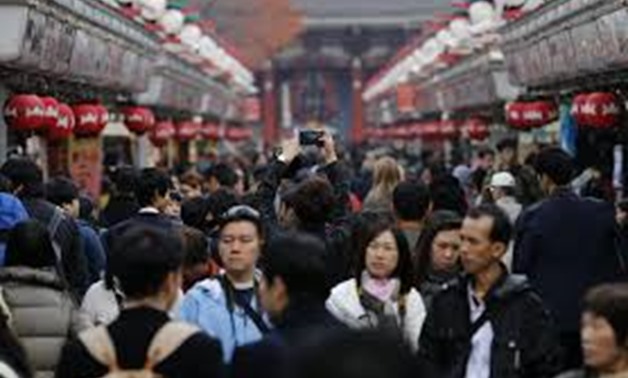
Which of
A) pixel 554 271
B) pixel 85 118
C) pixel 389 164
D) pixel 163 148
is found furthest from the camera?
pixel 163 148

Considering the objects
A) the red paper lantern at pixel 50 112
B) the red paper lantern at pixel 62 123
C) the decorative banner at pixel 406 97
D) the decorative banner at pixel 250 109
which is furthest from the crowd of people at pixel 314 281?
the decorative banner at pixel 250 109

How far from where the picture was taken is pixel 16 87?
16.9 m

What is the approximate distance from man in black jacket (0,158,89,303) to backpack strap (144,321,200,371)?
4.17 m

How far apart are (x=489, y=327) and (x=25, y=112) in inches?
381

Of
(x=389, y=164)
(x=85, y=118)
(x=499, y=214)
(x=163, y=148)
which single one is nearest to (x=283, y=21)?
(x=163, y=148)

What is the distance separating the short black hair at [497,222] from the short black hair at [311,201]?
6.36 feet

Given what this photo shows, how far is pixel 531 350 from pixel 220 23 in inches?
2426

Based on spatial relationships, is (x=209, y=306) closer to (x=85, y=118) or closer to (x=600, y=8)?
(x=600, y=8)

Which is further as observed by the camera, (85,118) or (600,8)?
(85,118)

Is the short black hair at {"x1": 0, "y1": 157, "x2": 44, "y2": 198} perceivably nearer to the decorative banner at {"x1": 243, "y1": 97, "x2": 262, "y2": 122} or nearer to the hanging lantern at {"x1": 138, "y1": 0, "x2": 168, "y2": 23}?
the hanging lantern at {"x1": 138, "y1": 0, "x2": 168, "y2": 23}

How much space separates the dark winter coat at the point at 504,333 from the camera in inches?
246

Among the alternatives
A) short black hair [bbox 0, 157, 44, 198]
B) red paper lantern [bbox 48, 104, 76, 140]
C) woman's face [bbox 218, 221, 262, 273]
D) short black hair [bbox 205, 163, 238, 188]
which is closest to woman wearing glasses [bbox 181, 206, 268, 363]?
woman's face [bbox 218, 221, 262, 273]

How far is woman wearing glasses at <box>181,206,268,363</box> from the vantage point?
639cm

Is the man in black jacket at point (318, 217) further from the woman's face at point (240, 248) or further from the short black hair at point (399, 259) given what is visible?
the woman's face at point (240, 248)
